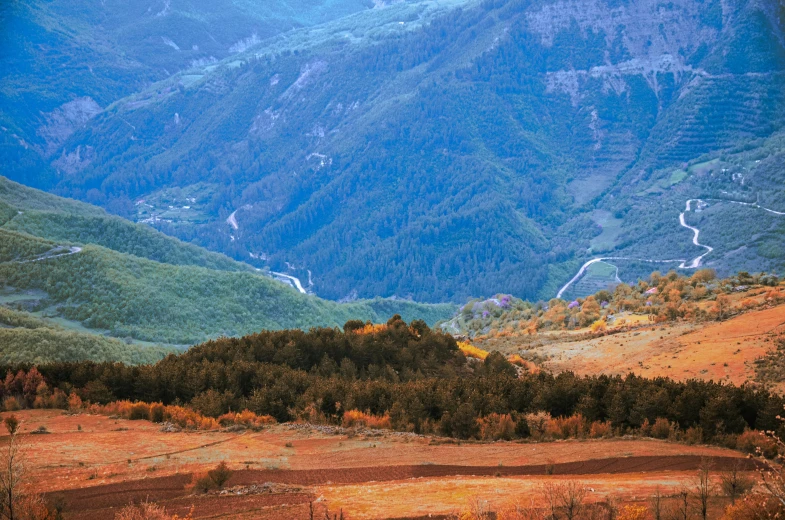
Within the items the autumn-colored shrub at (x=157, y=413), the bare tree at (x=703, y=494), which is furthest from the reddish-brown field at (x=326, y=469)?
the autumn-colored shrub at (x=157, y=413)

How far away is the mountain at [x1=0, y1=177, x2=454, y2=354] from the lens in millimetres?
65438

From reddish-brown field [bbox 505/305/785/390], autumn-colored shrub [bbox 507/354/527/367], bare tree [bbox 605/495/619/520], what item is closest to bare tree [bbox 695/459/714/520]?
bare tree [bbox 605/495/619/520]

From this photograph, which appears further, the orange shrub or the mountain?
the mountain

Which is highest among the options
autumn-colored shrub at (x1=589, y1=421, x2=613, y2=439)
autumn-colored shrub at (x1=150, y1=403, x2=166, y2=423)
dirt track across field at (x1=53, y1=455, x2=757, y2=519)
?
autumn-colored shrub at (x1=150, y1=403, x2=166, y2=423)

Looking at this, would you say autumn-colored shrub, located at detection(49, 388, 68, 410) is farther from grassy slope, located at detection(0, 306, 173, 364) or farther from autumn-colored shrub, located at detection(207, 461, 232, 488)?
grassy slope, located at detection(0, 306, 173, 364)

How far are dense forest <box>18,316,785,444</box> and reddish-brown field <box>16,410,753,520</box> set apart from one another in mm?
1809

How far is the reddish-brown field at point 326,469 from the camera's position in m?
17.3

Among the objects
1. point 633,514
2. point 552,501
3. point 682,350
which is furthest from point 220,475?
point 682,350

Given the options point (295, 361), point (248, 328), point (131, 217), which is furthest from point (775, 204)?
point (131, 217)

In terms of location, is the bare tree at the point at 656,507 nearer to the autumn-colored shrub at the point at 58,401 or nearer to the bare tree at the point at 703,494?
the bare tree at the point at 703,494

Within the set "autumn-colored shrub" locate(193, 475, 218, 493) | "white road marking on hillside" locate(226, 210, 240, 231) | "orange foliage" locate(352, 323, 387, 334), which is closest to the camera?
"autumn-colored shrub" locate(193, 475, 218, 493)

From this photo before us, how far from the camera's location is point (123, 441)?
75.0 ft

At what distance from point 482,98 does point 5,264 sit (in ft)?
450

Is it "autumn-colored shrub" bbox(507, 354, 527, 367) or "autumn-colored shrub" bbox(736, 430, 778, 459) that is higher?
"autumn-colored shrub" bbox(507, 354, 527, 367)
